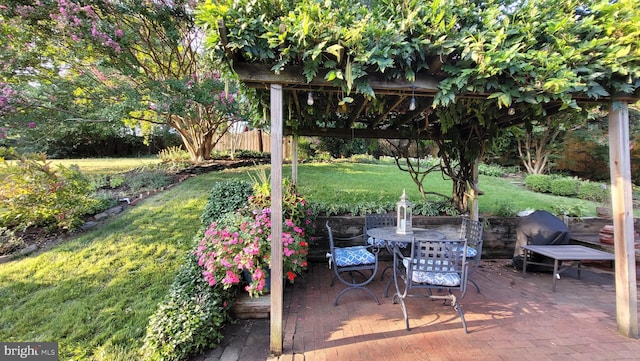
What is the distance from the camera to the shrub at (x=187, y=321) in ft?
6.72

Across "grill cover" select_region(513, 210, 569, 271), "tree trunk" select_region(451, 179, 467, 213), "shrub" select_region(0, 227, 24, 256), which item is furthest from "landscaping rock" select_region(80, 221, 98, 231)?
"grill cover" select_region(513, 210, 569, 271)

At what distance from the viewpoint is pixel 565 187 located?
7.79 m

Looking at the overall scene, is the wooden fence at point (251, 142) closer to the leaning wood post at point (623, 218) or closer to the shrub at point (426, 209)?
the shrub at point (426, 209)

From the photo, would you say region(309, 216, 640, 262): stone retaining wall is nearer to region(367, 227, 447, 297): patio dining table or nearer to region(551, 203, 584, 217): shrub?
region(551, 203, 584, 217): shrub

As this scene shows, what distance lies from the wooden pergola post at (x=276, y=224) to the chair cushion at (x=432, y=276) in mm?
1198

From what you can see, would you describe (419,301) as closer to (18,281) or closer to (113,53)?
(18,281)

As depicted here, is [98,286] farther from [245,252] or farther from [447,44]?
[447,44]

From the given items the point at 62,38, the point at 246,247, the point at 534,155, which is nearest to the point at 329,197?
the point at 246,247

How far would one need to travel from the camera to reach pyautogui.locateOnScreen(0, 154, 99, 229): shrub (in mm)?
3854

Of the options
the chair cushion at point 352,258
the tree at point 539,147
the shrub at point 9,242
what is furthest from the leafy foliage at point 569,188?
the shrub at point 9,242

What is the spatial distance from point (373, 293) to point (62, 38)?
23.3ft

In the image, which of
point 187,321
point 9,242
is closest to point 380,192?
point 187,321

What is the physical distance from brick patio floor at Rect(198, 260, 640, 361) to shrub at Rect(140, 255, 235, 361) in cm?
15

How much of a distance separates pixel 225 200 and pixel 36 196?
107 inches
